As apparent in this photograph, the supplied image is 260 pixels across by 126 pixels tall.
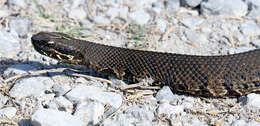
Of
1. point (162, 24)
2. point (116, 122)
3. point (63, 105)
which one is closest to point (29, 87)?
point (63, 105)

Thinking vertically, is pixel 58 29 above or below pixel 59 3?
below

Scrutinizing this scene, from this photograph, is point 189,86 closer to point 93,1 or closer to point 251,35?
point 251,35

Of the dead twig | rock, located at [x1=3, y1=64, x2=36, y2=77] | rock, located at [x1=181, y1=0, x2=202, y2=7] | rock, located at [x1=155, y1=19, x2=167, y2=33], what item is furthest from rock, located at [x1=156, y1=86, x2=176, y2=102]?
rock, located at [x1=181, y1=0, x2=202, y2=7]

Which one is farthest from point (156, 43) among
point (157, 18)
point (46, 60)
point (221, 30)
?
point (46, 60)

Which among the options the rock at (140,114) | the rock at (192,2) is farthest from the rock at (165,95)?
the rock at (192,2)

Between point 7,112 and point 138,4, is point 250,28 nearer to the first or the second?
point 138,4
